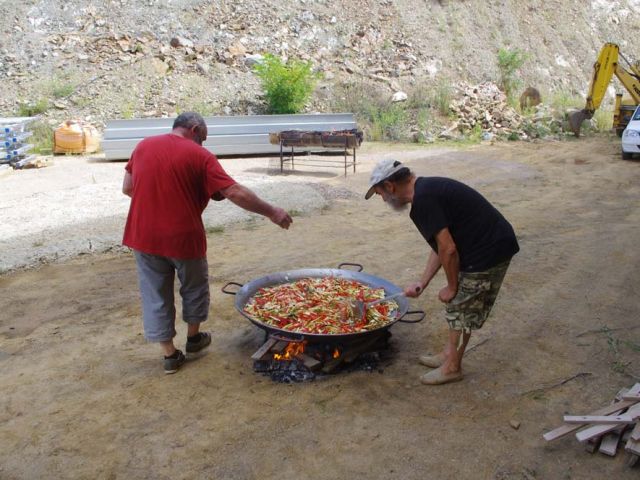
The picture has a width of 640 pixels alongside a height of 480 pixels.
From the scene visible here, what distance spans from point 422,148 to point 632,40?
18705 mm

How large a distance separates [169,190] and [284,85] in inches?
543

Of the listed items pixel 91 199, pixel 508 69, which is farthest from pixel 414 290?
pixel 508 69

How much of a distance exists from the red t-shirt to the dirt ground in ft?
3.45

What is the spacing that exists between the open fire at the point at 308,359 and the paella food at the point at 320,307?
0.40 ft

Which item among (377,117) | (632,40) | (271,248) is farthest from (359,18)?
(271,248)

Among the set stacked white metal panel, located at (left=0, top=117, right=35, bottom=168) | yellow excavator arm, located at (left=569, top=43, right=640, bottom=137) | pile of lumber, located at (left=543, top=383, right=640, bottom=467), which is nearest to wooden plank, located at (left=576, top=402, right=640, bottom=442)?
pile of lumber, located at (left=543, top=383, right=640, bottom=467)

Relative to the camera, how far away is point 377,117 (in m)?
17.5

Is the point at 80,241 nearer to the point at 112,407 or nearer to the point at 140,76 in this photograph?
the point at 112,407

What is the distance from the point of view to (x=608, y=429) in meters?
3.02

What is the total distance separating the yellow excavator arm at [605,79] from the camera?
16312mm

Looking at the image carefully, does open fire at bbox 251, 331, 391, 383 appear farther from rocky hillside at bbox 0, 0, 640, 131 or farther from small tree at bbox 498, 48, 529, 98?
small tree at bbox 498, 48, 529, 98

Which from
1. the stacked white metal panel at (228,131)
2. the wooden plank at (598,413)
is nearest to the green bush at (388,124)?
the stacked white metal panel at (228,131)

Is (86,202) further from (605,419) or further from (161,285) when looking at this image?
(605,419)

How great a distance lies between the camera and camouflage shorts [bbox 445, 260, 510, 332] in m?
3.50
